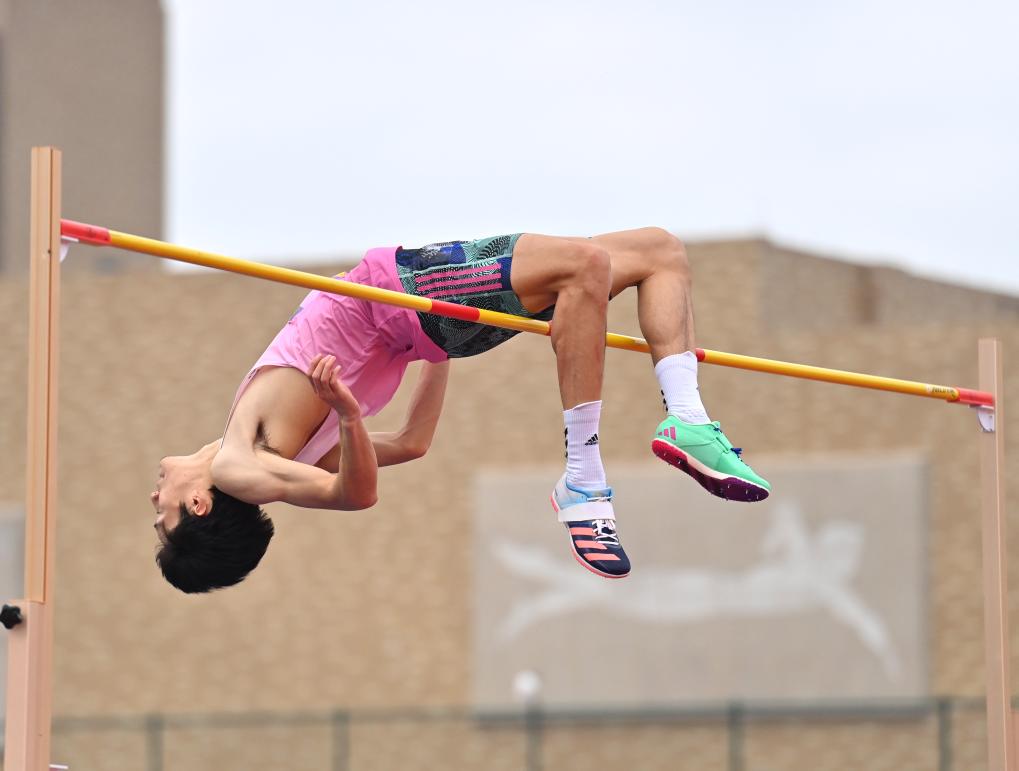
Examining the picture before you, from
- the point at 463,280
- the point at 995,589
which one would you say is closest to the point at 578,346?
the point at 463,280

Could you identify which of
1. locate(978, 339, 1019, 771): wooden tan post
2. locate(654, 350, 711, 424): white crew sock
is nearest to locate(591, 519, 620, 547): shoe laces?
locate(654, 350, 711, 424): white crew sock

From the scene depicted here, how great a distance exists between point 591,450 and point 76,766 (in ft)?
44.1

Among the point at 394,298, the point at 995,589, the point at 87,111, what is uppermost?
the point at 87,111

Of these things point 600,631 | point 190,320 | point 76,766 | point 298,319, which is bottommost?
point 76,766

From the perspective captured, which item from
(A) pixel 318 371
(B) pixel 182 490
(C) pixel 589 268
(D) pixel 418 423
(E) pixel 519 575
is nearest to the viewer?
(A) pixel 318 371

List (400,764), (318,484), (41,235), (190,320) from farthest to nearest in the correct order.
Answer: (190,320), (400,764), (318,484), (41,235)

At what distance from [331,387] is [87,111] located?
21.9 m

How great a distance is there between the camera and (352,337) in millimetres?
5922

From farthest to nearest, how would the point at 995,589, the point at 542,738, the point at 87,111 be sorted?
1. the point at 87,111
2. the point at 542,738
3. the point at 995,589

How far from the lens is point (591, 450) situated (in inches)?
226

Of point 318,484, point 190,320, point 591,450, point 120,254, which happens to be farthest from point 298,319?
point 120,254

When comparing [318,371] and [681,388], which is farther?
[681,388]

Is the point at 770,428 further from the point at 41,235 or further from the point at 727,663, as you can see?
the point at 41,235

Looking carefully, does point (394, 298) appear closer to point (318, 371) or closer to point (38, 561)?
point (318, 371)
